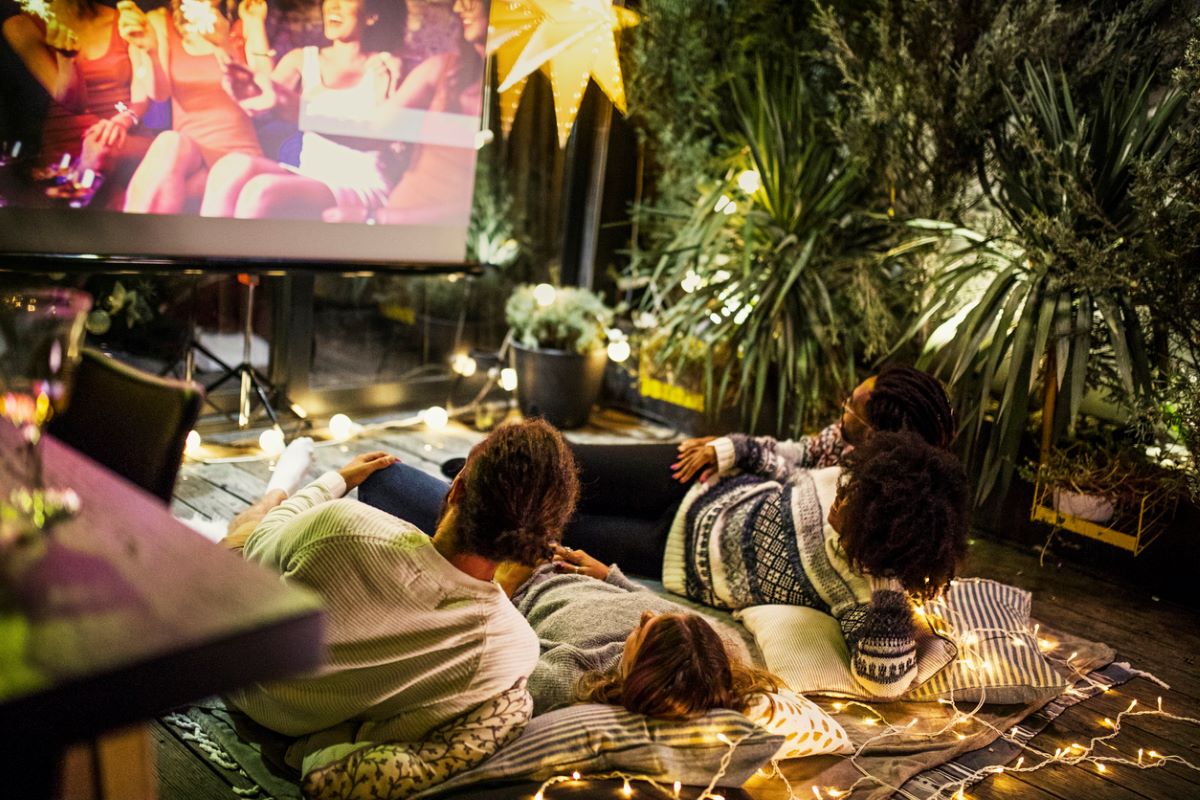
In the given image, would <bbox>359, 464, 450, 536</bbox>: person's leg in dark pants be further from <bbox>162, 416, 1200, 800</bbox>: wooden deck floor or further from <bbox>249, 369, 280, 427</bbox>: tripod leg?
<bbox>249, 369, 280, 427</bbox>: tripod leg

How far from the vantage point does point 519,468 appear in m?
1.79

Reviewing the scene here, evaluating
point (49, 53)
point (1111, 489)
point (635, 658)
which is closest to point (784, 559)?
point (635, 658)

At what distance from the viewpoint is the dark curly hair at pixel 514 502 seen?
179 centimetres

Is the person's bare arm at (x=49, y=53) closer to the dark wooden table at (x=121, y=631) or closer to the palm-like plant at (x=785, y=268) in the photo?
the palm-like plant at (x=785, y=268)

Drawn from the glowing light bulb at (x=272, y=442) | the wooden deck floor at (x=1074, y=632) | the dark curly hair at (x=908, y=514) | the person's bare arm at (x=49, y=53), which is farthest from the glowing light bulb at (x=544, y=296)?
the dark curly hair at (x=908, y=514)

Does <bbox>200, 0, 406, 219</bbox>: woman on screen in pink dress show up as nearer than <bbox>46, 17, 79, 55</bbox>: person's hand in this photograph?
No

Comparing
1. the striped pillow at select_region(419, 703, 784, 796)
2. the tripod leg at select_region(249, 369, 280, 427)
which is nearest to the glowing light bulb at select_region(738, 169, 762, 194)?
the tripod leg at select_region(249, 369, 280, 427)

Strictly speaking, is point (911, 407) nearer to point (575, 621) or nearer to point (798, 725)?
point (798, 725)

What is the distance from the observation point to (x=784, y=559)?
2.67 m

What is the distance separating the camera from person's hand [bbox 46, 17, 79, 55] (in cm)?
311

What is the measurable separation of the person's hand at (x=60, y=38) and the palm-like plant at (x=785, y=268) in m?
2.31

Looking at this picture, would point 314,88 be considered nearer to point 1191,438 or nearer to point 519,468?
point 519,468

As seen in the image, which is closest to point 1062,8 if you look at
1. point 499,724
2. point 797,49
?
point 797,49

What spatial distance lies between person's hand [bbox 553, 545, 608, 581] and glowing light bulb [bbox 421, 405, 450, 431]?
196cm
